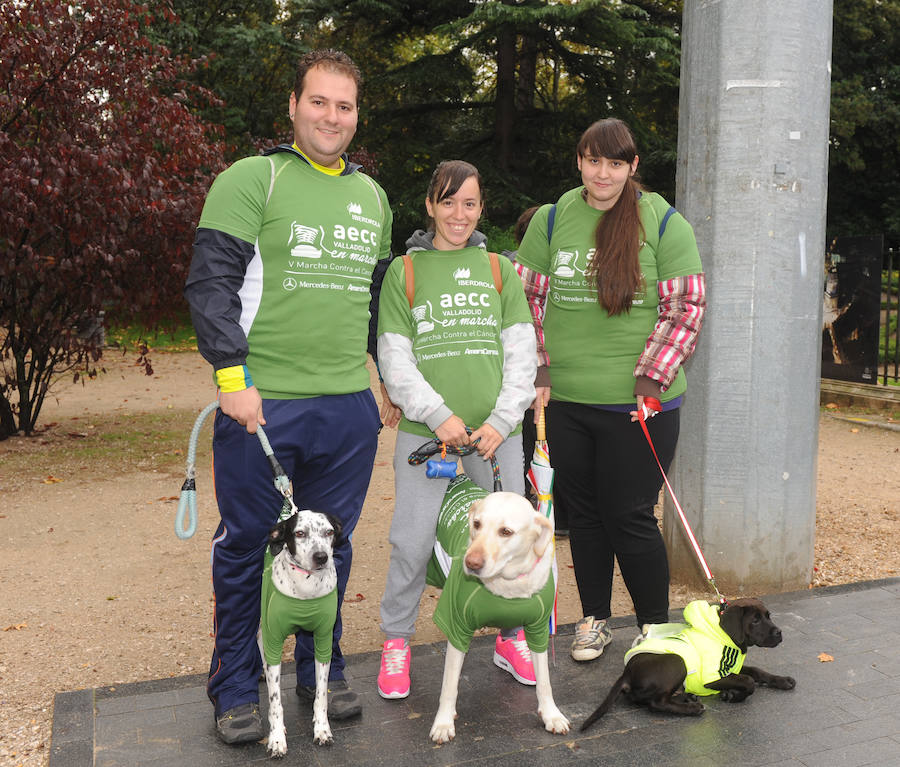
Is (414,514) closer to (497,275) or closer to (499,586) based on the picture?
(499,586)

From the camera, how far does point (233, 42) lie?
21.0 m

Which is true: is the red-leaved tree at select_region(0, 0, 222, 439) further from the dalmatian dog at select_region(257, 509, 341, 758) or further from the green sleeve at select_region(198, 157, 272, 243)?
the dalmatian dog at select_region(257, 509, 341, 758)

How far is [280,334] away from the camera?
10.8 ft

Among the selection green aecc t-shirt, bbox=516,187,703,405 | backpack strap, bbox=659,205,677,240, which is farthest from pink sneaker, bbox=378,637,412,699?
backpack strap, bbox=659,205,677,240

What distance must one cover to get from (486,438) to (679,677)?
3.91 feet

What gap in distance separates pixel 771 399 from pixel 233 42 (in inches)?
759

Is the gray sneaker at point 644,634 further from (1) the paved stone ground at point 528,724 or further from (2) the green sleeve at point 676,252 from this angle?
(2) the green sleeve at point 676,252

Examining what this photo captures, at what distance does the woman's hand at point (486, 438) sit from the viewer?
3551 mm

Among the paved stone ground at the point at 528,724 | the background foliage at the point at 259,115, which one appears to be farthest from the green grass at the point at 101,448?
the paved stone ground at the point at 528,724

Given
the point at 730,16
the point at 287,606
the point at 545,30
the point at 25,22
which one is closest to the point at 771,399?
the point at 730,16

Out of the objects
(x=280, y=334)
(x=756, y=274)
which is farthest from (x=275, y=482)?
(x=756, y=274)

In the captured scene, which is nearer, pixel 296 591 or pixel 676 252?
pixel 296 591

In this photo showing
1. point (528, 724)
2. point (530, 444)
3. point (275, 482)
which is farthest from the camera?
point (530, 444)

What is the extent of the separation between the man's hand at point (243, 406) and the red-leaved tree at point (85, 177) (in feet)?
19.7
